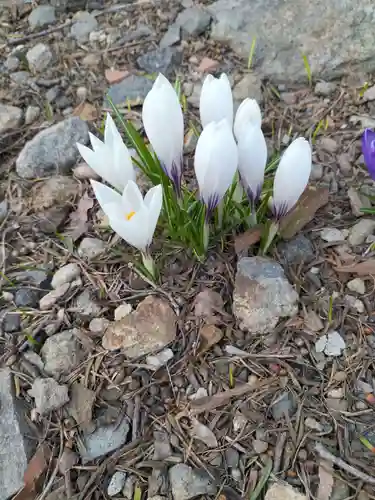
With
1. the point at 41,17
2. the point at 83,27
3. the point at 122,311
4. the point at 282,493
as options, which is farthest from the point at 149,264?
the point at 41,17

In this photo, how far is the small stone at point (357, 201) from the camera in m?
1.78

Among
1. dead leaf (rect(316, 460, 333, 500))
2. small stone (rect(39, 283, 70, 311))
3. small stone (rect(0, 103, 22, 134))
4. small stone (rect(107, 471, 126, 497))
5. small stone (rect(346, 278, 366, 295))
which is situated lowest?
dead leaf (rect(316, 460, 333, 500))

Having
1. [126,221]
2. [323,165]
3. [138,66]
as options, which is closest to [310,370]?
[126,221]

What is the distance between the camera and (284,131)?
6.95 feet

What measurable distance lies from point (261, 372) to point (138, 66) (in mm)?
1558

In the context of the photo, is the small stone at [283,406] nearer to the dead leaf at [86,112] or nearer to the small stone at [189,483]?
the small stone at [189,483]

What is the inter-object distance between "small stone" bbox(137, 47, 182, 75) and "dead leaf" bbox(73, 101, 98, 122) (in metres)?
0.32

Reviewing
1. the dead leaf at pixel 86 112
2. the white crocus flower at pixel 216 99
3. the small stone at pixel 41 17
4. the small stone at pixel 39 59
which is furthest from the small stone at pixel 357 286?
the small stone at pixel 41 17

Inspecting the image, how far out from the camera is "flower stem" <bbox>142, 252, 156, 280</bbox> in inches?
63.2

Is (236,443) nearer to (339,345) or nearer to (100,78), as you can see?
(339,345)

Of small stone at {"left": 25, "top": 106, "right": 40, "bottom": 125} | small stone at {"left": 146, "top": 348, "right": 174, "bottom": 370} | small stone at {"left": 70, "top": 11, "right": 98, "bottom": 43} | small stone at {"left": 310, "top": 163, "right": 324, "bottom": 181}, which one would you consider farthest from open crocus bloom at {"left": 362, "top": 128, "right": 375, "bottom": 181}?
small stone at {"left": 70, "top": 11, "right": 98, "bottom": 43}

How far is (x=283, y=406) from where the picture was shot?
143cm

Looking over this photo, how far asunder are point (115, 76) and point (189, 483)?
1.74m

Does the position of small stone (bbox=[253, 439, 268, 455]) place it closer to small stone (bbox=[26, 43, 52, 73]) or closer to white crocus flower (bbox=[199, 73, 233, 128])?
white crocus flower (bbox=[199, 73, 233, 128])
